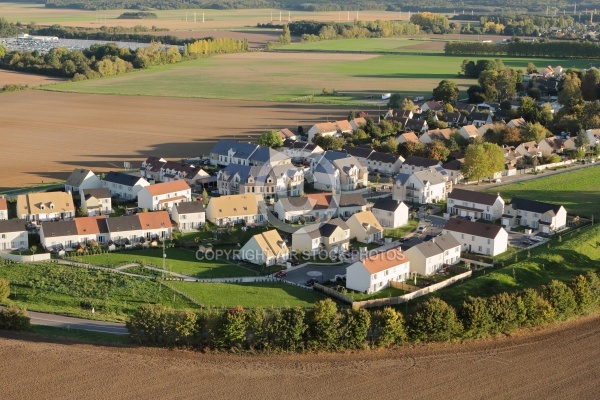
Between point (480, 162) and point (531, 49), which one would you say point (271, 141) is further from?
point (531, 49)

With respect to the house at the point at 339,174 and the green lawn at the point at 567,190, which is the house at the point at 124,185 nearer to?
the house at the point at 339,174

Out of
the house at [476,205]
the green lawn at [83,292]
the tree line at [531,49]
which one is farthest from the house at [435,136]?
the tree line at [531,49]

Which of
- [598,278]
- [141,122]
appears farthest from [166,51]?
[598,278]

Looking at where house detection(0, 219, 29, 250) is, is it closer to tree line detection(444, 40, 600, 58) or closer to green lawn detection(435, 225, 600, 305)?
green lawn detection(435, 225, 600, 305)

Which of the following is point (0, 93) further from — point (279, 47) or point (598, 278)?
point (598, 278)

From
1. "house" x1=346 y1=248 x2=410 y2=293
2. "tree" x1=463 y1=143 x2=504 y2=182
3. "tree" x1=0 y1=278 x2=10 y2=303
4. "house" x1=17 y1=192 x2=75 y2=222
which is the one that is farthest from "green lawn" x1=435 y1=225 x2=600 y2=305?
"house" x1=17 y1=192 x2=75 y2=222

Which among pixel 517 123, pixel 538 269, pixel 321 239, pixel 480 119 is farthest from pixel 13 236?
pixel 480 119
